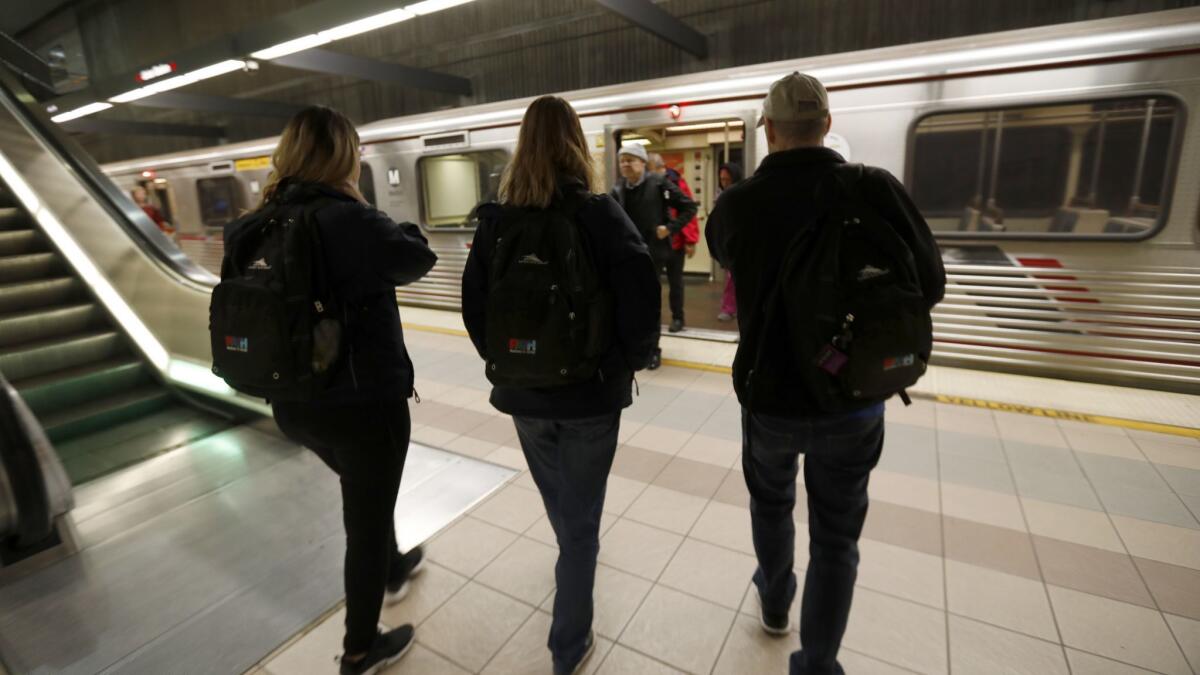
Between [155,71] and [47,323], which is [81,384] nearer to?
[47,323]

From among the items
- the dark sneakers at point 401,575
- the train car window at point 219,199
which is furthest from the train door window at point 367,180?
the dark sneakers at point 401,575

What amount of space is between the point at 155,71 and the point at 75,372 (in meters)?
5.39

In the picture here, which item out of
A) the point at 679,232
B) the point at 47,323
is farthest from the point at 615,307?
the point at 47,323

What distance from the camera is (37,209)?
4406 millimetres

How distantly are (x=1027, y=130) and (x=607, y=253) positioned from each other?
12.3ft

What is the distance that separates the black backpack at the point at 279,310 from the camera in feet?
4.89

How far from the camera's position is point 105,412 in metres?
3.64

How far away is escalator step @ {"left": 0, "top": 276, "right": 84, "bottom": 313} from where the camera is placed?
3.88 m

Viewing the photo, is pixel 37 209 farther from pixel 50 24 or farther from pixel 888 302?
pixel 50 24

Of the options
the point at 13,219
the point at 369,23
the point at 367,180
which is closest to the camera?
the point at 13,219

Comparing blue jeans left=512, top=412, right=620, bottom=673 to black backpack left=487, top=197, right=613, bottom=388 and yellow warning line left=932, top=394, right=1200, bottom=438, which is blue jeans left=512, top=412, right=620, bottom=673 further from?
yellow warning line left=932, top=394, right=1200, bottom=438

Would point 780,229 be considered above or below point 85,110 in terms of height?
below

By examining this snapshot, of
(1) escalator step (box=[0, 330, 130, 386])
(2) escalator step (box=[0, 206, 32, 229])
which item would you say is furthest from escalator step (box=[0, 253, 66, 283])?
(1) escalator step (box=[0, 330, 130, 386])

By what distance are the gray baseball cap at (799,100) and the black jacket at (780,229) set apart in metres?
0.08
